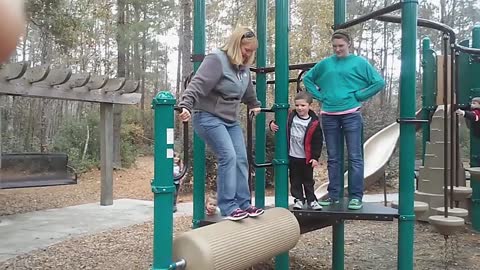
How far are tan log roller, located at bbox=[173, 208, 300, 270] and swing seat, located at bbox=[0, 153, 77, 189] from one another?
17.8 feet

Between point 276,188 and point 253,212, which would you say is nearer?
point 253,212

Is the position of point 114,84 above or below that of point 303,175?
above

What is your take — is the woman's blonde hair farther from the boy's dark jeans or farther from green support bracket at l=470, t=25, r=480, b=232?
green support bracket at l=470, t=25, r=480, b=232

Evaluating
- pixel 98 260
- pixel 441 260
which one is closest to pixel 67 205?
pixel 98 260

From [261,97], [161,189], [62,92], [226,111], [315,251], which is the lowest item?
[315,251]

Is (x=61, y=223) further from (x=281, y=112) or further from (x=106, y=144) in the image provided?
(x=281, y=112)

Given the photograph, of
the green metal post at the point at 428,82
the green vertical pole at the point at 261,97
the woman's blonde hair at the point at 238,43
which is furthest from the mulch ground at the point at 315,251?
the woman's blonde hair at the point at 238,43

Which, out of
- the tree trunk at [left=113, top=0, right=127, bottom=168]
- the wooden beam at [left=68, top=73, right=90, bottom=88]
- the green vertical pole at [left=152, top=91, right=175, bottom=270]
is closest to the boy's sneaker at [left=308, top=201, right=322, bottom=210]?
the green vertical pole at [left=152, top=91, right=175, bottom=270]

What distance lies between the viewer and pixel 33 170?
25.7ft

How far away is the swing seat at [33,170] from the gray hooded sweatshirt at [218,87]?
511cm

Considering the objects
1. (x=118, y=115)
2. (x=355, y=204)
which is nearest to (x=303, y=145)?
(x=355, y=204)

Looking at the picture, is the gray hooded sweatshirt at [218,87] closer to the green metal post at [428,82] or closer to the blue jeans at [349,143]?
the blue jeans at [349,143]

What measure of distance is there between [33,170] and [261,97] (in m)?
5.03

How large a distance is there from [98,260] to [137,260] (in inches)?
15.2
